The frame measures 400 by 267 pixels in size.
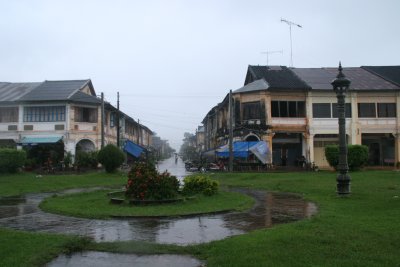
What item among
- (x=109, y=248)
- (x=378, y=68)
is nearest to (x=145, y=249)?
(x=109, y=248)

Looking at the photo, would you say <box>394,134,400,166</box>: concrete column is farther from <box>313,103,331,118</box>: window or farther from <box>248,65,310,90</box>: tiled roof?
<box>248,65,310,90</box>: tiled roof

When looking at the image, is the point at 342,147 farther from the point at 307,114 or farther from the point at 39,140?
the point at 39,140

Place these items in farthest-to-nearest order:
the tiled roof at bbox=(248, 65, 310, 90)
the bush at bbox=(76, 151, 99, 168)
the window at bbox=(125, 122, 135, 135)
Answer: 1. the window at bbox=(125, 122, 135, 135)
2. the tiled roof at bbox=(248, 65, 310, 90)
3. the bush at bbox=(76, 151, 99, 168)

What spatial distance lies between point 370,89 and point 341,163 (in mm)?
24324

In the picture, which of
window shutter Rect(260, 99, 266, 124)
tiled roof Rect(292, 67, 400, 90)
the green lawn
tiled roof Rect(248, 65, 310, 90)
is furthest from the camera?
tiled roof Rect(292, 67, 400, 90)

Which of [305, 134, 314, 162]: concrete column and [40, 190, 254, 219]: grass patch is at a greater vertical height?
[305, 134, 314, 162]: concrete column

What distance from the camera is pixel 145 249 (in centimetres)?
741

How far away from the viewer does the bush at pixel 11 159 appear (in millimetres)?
28781

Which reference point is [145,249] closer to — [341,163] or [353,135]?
[341,163]

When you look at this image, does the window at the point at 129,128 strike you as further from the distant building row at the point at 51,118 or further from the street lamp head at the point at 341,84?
the street lamp head at the point at 341,84

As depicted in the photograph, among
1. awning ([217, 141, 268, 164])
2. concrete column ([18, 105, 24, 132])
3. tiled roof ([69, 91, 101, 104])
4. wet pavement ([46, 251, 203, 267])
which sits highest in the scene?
tiled roof ([69, 91, 101, 104])

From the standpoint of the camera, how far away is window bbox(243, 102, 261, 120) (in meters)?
36.1

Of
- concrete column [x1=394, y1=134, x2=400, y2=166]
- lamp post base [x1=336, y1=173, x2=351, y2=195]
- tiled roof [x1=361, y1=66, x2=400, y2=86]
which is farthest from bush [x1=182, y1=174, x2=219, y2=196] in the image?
tiled roof [x1=361, y1=66, x2=400, y2=86]

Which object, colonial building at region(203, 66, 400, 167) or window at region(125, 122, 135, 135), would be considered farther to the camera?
window at region(125, 122, 135, 135)
